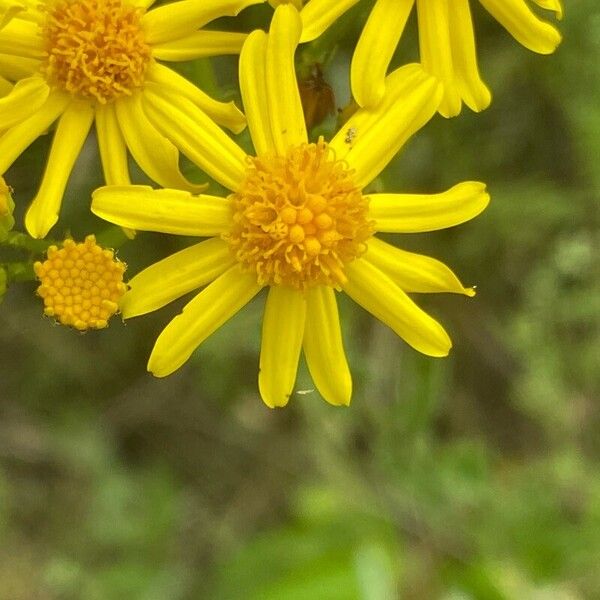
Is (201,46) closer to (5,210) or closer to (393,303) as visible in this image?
(5,210)

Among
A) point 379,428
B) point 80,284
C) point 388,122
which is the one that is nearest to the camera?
point 80,284

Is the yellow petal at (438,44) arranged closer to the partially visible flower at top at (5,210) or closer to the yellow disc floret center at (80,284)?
the yellow disc floret center at (80,284)

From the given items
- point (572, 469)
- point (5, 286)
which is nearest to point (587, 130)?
point (572, 469)

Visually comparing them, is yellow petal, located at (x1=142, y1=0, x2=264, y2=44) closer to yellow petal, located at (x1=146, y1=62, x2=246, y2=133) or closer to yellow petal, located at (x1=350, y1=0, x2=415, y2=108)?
yellow petal, located at (x1=146, y1=62, x2=246, y2=133)

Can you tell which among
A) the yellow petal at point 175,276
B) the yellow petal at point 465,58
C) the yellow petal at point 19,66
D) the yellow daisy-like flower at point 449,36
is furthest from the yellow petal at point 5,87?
the yellow petal at point 465,58

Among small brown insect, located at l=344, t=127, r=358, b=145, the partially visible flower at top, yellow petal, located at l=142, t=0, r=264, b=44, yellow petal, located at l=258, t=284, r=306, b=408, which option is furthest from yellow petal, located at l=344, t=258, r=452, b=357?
the partially visible flower at top

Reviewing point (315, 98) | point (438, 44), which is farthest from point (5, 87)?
point (438, 44)

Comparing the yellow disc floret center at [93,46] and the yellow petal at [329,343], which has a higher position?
the yellow disc floret center at [93,46]
